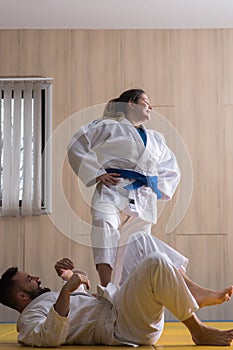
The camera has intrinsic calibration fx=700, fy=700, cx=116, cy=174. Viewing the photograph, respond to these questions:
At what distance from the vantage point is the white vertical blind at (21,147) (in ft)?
20.0

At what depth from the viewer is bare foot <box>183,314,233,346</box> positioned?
2990 mm

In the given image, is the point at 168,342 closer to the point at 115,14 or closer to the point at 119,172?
the point at 119,172

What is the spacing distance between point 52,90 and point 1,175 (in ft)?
2.89

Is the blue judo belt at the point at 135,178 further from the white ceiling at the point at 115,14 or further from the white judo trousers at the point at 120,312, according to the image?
the white ceiling at the point at 115,14

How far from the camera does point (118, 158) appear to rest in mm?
3744

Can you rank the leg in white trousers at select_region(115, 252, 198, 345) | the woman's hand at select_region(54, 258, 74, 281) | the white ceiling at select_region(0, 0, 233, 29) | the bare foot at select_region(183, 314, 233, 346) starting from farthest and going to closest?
the white ceiling at select_region(0, 0, 233, 29) → the woman's hand at select_region(54, 258, 74, 281) → the bare foot at select_region(183, 314, 233, 346) → the leg in white trousers at select_region(115, 252, 198, 345)

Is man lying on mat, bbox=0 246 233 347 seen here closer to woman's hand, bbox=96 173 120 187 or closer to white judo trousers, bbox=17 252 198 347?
white judo trousers, bbox=17 252 198 347

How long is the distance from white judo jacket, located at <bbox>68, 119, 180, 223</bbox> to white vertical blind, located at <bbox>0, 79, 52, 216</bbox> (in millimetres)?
2266

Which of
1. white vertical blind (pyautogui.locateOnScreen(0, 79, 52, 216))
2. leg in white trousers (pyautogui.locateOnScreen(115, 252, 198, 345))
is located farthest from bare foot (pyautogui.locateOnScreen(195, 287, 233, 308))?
white vertical blind (pyautogui.locateOnScreen(0, 79, 52, 216))

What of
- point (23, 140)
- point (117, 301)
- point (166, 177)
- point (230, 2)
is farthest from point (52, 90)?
point (117, 301)

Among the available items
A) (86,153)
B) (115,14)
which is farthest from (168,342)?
(115,14)

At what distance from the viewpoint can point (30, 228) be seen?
6.13m

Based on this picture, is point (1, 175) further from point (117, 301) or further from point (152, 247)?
point (117, 301)

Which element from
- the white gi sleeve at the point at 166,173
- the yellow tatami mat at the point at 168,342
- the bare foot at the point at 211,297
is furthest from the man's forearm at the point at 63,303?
the white gi sleeve at the point at 166,173
